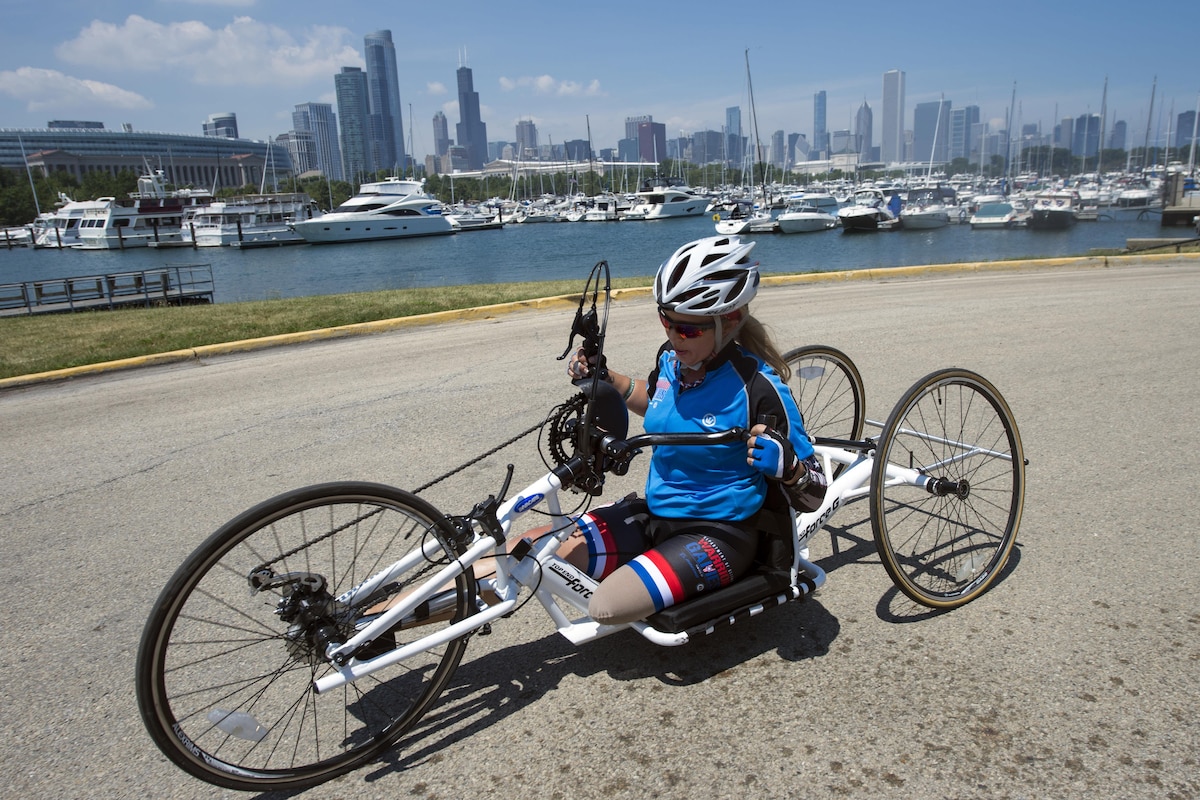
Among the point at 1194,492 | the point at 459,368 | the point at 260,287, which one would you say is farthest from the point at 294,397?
the point at 260,287

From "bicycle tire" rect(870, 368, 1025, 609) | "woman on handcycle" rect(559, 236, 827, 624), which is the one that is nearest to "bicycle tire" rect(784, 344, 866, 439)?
"bicycle tire" rect(870, 368, 1025, 609)

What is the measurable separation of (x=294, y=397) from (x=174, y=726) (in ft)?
18.1

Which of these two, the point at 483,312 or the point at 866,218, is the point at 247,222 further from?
the point at 483,312

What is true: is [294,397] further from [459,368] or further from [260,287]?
[260,287]

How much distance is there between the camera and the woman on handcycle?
9.60 ft

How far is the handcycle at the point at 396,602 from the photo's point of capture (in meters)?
2.51

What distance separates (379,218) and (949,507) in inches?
3576

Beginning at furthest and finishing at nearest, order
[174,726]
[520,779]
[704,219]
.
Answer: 1. [704,219]
2. [520,779]
3. [174,726]

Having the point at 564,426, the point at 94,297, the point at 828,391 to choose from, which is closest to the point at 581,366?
the point at 564,426

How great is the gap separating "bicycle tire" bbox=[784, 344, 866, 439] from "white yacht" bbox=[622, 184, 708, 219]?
10703 cm

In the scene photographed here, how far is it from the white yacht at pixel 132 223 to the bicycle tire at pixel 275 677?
352ft

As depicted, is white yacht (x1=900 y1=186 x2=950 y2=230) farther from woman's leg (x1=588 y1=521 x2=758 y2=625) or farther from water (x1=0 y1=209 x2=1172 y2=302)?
woman's leg (x1=588 y1=521 x2=758 y2=625)

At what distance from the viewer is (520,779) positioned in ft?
8.50

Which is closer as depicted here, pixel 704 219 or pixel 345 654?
pixel 345 654
